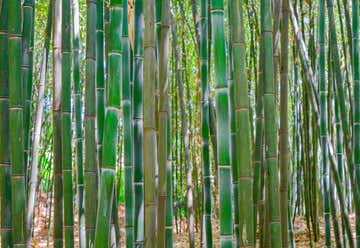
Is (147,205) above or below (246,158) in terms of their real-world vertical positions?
below

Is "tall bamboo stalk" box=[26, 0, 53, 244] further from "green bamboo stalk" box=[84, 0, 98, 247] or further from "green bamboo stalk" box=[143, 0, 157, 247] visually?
"green bamboo stalk" box=[143, 0, 157, 247]

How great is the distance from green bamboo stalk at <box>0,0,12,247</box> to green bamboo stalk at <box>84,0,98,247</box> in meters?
0.25

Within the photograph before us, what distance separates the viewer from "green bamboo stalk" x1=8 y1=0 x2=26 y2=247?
5.10 ft

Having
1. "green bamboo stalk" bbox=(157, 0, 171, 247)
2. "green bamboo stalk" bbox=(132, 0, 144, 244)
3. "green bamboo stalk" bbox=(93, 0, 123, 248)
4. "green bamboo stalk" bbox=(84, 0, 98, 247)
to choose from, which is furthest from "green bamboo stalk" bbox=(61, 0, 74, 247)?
"green bamboo stalk" bbox=(93, 0, 123, 248)

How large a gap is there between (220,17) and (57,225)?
1.00m

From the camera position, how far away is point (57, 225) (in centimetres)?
190

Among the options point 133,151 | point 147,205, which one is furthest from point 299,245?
point 147,205

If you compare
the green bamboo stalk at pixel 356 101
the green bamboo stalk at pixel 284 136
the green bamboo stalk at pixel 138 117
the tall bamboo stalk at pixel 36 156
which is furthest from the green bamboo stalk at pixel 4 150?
the green bamboo stalk at pixel 356 101

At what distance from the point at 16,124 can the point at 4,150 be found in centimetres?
16

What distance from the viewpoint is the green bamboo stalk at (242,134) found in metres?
1.29

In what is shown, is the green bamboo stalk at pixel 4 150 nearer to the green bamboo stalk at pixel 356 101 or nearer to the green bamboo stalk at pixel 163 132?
the green bamboo stalk at pixel 163 132

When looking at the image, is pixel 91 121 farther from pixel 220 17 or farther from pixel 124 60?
pixel 220 17

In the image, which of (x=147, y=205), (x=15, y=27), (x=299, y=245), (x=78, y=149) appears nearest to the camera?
(x=147, y=205)

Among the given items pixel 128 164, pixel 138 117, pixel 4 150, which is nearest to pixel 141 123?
pixel 138 117
